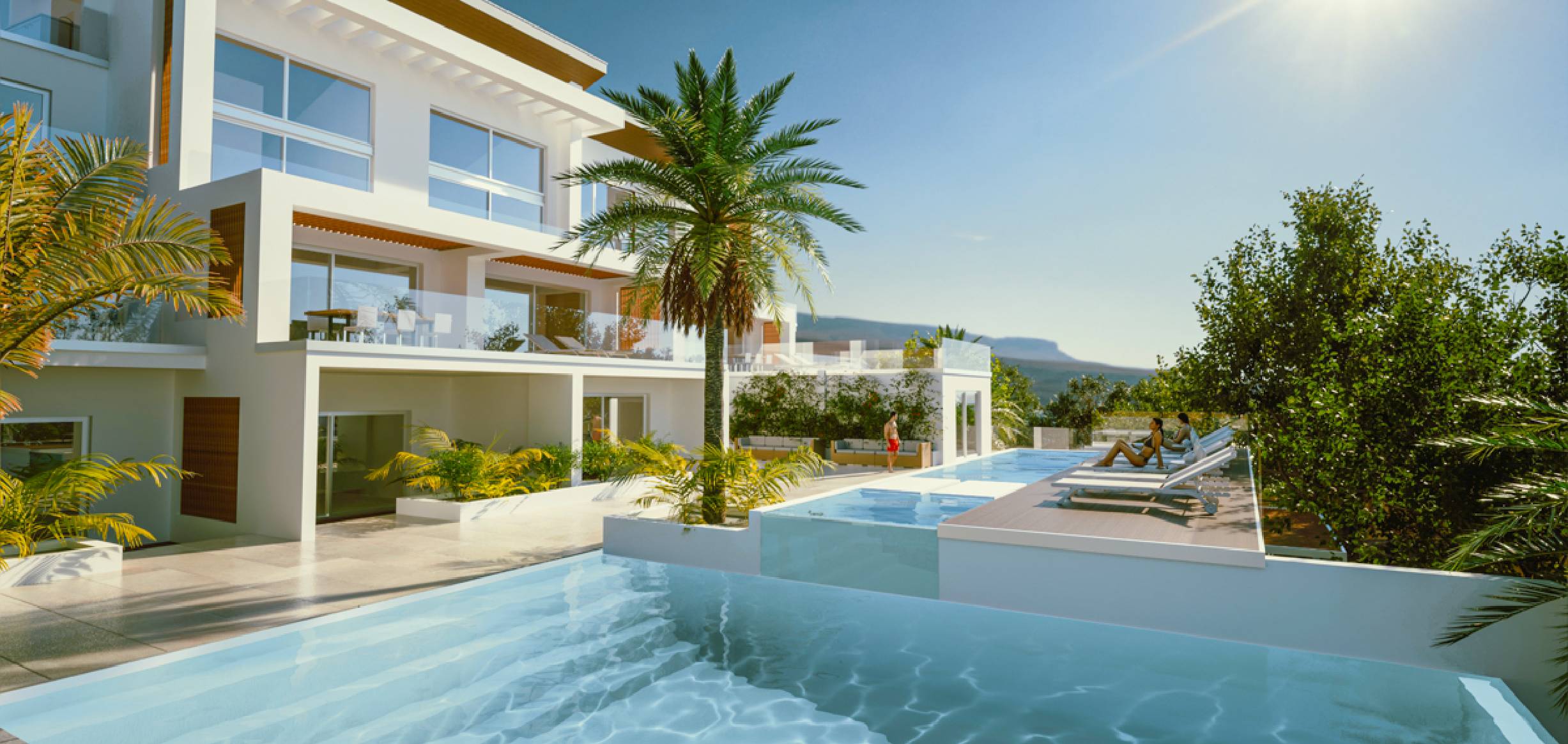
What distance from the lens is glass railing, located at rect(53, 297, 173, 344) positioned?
11602 millimetres

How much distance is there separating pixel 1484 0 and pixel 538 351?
82.1ft

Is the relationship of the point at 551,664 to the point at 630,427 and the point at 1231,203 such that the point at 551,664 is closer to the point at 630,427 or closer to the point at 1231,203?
the point at 630,427

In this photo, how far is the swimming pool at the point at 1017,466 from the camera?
19.7 meters

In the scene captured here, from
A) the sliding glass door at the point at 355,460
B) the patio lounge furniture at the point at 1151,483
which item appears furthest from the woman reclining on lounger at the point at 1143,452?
the sliding glass door at the point at 355,460

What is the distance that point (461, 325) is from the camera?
47.4 ft

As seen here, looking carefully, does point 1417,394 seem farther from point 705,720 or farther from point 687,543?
point 687,543

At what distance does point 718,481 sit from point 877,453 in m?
12.7

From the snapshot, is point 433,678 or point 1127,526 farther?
point 1127,526

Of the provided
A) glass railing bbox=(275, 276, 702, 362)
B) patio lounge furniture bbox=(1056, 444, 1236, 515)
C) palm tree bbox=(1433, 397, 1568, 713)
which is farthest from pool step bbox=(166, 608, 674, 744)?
glass railing bbox=(275, 276, 702, 362)

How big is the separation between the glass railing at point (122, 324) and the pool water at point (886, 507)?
10.1m

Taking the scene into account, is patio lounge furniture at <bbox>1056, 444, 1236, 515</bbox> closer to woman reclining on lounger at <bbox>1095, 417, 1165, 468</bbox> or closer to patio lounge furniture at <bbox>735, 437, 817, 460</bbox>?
woman reclining on lounger at <bbox>1095, 417, 1165, 468</bbox>

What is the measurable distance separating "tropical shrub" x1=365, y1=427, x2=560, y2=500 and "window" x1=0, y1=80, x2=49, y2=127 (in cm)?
848

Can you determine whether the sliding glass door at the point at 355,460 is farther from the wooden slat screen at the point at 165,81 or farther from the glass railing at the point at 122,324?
the wooden slat screen at the point at 165,81

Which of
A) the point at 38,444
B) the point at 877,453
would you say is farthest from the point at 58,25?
the point at 877,453
